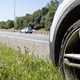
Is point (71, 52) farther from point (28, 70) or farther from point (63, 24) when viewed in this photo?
point (28, 70)

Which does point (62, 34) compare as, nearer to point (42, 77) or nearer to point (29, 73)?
point (42, 77)

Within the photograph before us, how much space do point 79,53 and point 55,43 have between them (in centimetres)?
33

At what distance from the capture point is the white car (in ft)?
8.83

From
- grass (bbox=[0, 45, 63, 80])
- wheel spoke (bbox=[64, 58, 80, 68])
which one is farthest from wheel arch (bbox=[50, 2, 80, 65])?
grass (bbox=[0, 45, 63, 80])

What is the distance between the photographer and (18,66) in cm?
544

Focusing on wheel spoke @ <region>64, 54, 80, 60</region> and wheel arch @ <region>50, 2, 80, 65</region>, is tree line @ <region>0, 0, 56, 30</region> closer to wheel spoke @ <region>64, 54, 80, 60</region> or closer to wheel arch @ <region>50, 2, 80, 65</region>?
wheel arch @ <region>50, 2, 80, 65</region>

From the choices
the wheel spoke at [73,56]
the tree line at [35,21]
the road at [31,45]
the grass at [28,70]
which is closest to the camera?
the wheel spoke at [73,56]

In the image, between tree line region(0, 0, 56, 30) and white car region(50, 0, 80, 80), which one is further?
tree line region(0, 0, 56, 30)

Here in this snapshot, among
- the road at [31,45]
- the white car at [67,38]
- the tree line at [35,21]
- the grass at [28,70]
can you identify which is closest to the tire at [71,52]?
the white car at [67,38]

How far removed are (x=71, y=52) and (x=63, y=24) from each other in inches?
9.8

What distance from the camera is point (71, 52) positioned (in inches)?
109

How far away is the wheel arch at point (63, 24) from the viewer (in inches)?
106

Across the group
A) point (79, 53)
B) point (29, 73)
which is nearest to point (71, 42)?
point (79, 53)

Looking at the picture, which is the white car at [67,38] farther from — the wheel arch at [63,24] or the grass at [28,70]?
the grass at [28,70]
